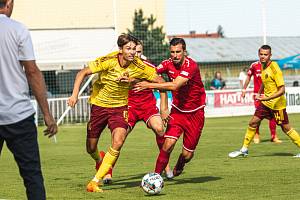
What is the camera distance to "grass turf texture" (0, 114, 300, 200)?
1145cm

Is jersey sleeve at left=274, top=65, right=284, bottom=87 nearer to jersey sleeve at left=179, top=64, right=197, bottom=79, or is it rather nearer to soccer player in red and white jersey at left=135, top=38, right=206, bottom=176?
soccer player in red and white jersey at left=135, top=38, right=206, bottom=176

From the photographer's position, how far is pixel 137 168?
15406mm

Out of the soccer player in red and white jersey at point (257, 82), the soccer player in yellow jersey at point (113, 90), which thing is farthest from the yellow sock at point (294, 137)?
the soccer player in yellow jersey at point (113, 90)

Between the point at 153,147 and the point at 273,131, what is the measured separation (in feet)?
10.1

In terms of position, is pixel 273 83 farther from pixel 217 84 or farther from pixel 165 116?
pixel 217 84

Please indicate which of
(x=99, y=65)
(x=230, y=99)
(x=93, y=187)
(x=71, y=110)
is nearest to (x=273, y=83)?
(x=99, y=65)

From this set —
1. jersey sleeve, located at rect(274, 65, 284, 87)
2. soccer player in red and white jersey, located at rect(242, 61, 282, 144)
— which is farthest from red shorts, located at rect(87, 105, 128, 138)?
soccer player in red and white jersey, located at rect(242, 61, 282, 144)

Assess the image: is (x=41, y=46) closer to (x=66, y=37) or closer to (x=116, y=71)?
(x=66, y=37)

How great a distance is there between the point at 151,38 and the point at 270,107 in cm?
2322

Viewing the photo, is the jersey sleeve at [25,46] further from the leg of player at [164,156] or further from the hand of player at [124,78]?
the leg of player at [164,156]

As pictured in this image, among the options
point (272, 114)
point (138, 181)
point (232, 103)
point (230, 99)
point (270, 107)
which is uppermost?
point (270, 107)

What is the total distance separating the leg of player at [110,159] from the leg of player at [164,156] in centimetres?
73

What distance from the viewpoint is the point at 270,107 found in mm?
17219

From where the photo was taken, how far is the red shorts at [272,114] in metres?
17.1
